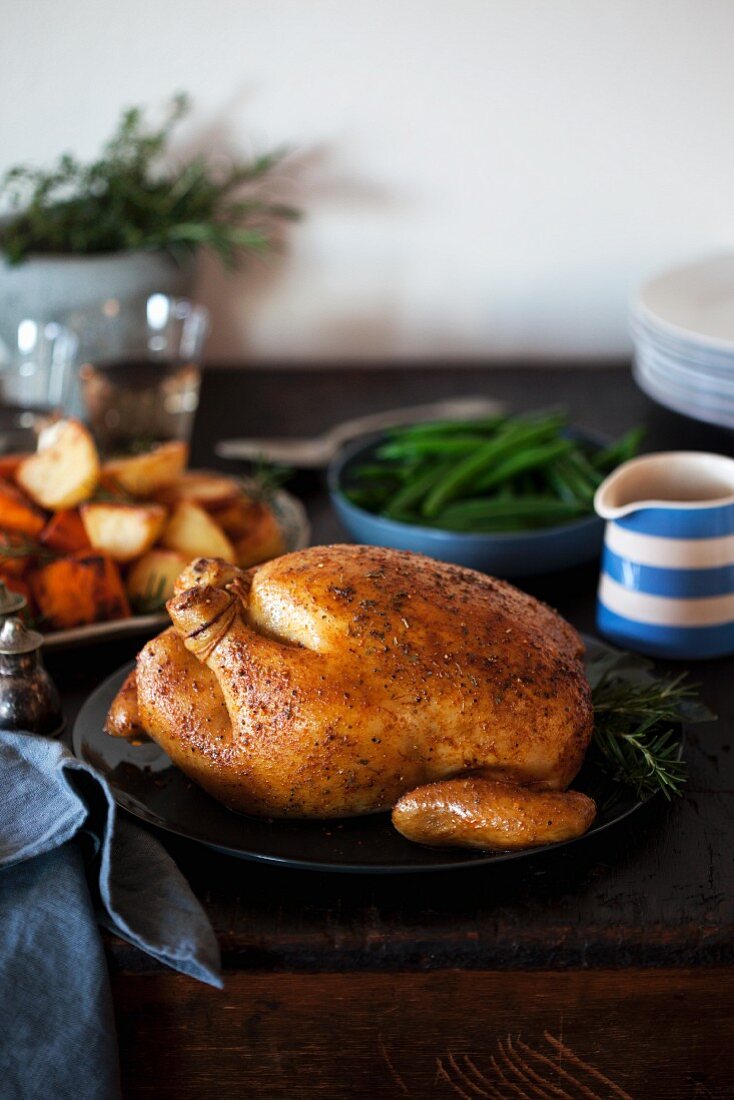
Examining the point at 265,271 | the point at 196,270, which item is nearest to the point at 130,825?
the point at 196,270

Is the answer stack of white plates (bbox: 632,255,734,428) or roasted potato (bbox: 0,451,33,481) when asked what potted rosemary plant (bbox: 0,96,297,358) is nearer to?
roasted potato (bbox: 0,451,33,481)

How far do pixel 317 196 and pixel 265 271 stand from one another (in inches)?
5.2

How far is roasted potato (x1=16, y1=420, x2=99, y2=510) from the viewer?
1.03 metres

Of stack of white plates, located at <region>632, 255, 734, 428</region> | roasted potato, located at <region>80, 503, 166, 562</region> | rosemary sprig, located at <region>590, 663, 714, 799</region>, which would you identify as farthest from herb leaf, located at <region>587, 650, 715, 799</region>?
stack of white plates, located at <region>632, 255, 734, 428</region>

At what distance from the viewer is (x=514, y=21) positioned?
1597 mm

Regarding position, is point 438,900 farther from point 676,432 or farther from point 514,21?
point 514,21

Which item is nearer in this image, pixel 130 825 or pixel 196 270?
pixel 130 825

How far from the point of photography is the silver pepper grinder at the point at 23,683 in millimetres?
812

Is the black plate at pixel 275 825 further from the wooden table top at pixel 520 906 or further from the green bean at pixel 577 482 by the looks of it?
the green bean at pixel 577 482

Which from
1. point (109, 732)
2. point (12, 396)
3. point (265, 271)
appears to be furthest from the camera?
point (265, 271)

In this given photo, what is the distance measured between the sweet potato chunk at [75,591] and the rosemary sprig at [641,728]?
40cm

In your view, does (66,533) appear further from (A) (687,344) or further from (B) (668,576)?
(A) (687,344)

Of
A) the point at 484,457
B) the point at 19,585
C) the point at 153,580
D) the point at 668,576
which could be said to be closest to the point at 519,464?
the point at 484,457

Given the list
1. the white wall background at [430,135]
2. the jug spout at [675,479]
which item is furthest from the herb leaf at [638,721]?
the white wall background at [430,135]
